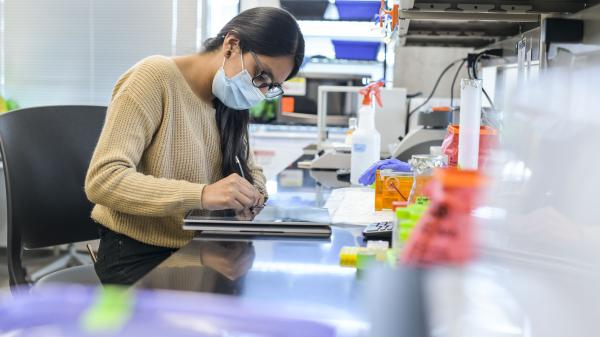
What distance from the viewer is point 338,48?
153 inches

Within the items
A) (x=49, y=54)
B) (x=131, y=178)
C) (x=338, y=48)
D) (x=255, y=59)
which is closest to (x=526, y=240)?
(x=131, y=178)

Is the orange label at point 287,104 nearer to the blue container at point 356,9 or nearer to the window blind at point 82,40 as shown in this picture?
the blue container at point 356,9

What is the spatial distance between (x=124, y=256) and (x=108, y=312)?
0.88 m

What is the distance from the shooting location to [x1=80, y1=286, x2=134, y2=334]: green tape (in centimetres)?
46

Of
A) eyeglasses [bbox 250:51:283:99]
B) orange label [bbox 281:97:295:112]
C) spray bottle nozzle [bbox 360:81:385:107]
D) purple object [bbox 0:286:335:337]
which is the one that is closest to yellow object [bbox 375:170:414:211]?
eyeglasses [bbox 250:51:283:99]

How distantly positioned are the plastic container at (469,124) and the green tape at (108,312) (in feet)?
2.68

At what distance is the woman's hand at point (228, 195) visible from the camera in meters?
1.19

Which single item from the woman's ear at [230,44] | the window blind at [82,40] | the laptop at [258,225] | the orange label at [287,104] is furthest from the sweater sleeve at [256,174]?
the window blind at [82,40]

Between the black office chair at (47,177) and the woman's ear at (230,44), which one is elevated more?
the woman's ear at (230,44)

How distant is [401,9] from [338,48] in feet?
7.97

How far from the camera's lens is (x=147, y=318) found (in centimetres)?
49

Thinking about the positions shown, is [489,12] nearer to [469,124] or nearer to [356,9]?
[469,124]

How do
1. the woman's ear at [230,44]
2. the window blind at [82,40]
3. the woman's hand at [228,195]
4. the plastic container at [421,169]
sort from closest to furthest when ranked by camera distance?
the plastic container at [421,169], the woman's hand at [228,195], the woman's ear at [230,44], the window blind at [82,40]

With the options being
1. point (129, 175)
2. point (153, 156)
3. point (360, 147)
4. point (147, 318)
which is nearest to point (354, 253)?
point (147, 318)
